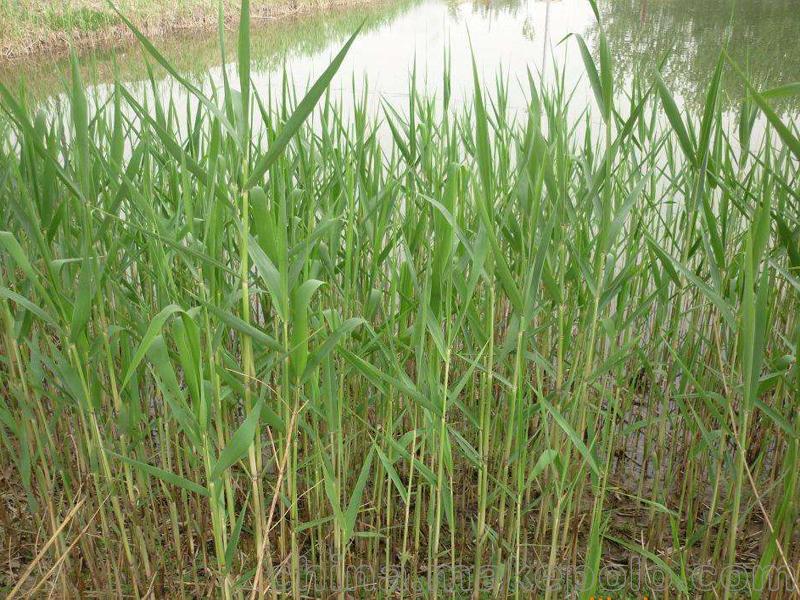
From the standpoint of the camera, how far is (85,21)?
7.04 m

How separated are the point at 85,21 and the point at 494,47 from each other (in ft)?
14.2

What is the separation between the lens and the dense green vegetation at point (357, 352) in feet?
2.98

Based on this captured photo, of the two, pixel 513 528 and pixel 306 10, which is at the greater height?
pixel 306 10

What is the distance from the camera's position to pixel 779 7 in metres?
8.49

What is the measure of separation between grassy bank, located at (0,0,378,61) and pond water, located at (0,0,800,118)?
0.24 m

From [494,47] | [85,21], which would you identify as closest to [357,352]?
[85,21]

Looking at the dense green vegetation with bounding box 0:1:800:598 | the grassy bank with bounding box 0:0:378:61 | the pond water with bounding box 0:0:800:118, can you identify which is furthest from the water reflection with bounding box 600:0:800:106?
the grassy bank with bounding box 0:0:378:61

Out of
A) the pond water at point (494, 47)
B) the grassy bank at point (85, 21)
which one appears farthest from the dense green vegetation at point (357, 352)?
the grassy bank at point (85, 21)

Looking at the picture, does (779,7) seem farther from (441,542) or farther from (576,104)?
(441,542)

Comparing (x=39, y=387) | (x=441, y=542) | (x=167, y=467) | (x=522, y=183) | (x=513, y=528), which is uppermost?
(x=522, y=183)

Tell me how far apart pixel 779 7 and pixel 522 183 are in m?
9.25

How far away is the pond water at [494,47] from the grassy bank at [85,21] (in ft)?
0.77

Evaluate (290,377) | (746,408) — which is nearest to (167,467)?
(290,377)

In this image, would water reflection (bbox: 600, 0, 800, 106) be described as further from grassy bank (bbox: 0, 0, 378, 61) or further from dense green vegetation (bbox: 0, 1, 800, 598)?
grassy bank (bbox: 0, 0, 378, 61)
